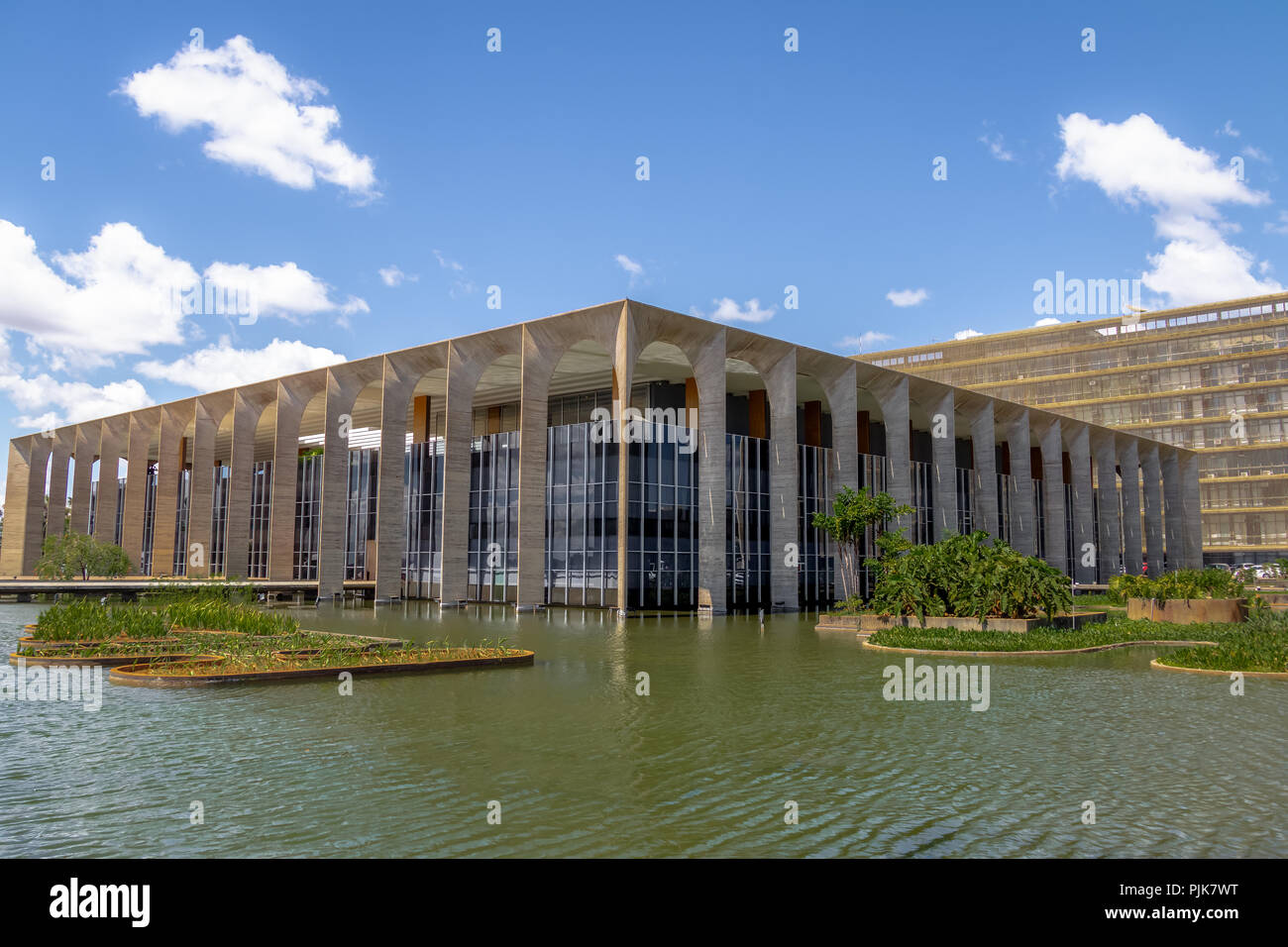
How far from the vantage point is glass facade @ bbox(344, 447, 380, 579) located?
193ft

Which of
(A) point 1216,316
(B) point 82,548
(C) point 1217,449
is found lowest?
(B) point 82,548

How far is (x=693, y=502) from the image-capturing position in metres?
42.4

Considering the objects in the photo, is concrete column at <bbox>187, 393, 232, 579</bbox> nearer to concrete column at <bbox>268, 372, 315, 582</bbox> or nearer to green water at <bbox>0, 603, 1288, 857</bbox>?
concrete column at <bbox>268, 372, 315, 582</bbox>

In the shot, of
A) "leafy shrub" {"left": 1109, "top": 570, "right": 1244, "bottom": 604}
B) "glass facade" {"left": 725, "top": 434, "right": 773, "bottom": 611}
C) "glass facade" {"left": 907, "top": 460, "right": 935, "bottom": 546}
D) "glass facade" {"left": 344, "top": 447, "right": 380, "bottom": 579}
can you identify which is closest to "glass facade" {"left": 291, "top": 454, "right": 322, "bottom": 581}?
"glass facade" {"left": 344, "top": 447, "right": 380, "bottom": 579}

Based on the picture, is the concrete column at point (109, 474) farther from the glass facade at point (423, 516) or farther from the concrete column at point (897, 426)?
the concrete column at point (897, 426)

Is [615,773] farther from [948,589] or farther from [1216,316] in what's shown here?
[1216,316]

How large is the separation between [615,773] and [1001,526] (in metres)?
60.8

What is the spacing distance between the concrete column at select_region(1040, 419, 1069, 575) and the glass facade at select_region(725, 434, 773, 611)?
2925 cm

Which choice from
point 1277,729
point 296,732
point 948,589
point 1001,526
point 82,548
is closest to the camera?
point 296,732

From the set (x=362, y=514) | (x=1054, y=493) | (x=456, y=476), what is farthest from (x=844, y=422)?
(x=362, y=514)

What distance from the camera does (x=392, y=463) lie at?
4684cm

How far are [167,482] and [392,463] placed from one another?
27360 mm

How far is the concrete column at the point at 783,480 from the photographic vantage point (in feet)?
134
